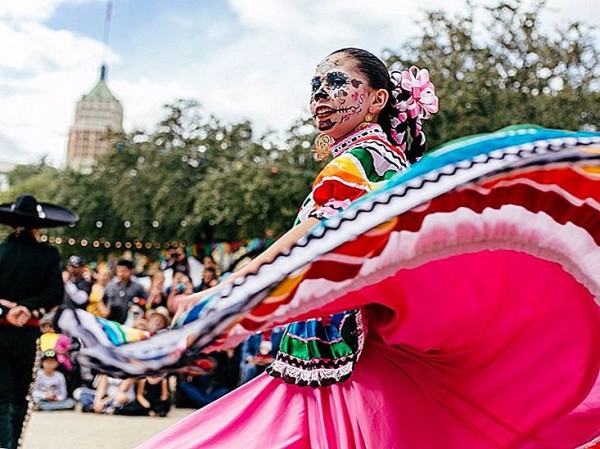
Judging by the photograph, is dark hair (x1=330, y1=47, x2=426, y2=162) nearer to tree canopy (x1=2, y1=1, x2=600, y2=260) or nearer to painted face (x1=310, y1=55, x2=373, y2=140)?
painted face (x1=310, y1=55, x2=373, y2=140)

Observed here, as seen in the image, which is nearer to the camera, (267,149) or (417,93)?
(417,93)

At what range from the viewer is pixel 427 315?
1.87 meters

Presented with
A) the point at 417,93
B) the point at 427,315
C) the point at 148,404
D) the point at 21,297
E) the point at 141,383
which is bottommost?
the point at 427,315

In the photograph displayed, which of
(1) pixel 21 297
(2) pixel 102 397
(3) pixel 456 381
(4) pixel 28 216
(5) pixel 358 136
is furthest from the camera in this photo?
(2) pixel 102 397

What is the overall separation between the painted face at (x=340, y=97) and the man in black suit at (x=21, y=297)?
2.93m

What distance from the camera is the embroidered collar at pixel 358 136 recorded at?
2326 mm

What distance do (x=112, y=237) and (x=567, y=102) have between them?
16262mm

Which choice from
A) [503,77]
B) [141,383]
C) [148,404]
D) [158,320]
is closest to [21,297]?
[158,320]

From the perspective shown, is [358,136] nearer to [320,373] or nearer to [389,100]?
[389,100]

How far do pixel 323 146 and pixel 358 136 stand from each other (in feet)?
0.47

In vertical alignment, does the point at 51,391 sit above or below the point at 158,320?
below

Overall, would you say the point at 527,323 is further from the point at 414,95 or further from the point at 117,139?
the point at 117,139

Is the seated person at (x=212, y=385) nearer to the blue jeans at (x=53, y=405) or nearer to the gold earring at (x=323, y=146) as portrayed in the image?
the blue jeans at (x=53, y=405)

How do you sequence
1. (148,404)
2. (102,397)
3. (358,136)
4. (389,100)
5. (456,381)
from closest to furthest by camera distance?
(456,381) → (358,136) → (389,100) → (148,404) → (102,397)
